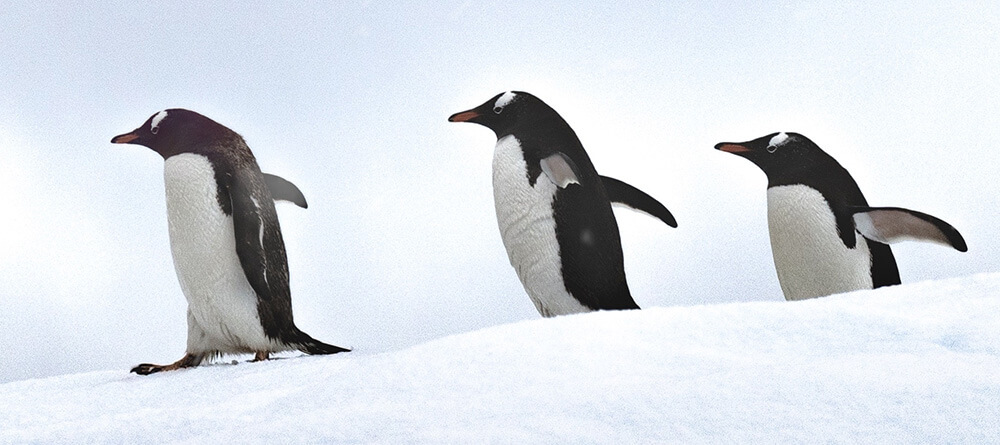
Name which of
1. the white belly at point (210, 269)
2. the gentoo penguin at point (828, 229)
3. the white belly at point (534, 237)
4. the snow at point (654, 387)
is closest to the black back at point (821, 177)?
the gentoo penguin at point (828, 229)

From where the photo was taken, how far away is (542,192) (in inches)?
115

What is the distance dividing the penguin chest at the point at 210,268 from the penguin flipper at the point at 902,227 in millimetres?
2383

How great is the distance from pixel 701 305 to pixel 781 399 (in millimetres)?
622

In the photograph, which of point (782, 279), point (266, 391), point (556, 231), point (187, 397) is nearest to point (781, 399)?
point (266, 391)

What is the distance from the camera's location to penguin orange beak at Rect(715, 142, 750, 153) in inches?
144

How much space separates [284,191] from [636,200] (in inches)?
59.2

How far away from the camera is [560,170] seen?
2.91m

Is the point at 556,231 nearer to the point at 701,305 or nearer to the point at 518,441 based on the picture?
the point at 701,305

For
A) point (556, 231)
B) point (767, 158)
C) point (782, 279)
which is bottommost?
point (782, 279)

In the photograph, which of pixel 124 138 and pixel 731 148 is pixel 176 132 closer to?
pixel 124 138

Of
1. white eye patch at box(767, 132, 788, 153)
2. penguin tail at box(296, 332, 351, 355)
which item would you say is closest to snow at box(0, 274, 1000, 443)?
penguin tail at box(296, 332, 351, 355)

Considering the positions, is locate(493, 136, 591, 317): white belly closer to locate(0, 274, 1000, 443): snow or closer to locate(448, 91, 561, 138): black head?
locate(448, 91, 561, 138): black head

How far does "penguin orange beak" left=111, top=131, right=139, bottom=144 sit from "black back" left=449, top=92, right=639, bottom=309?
4.54ft

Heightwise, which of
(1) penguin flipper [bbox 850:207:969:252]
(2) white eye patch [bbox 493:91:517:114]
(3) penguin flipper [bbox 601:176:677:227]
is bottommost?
(1) penguin flipper [bbox 850:207:969:252]
